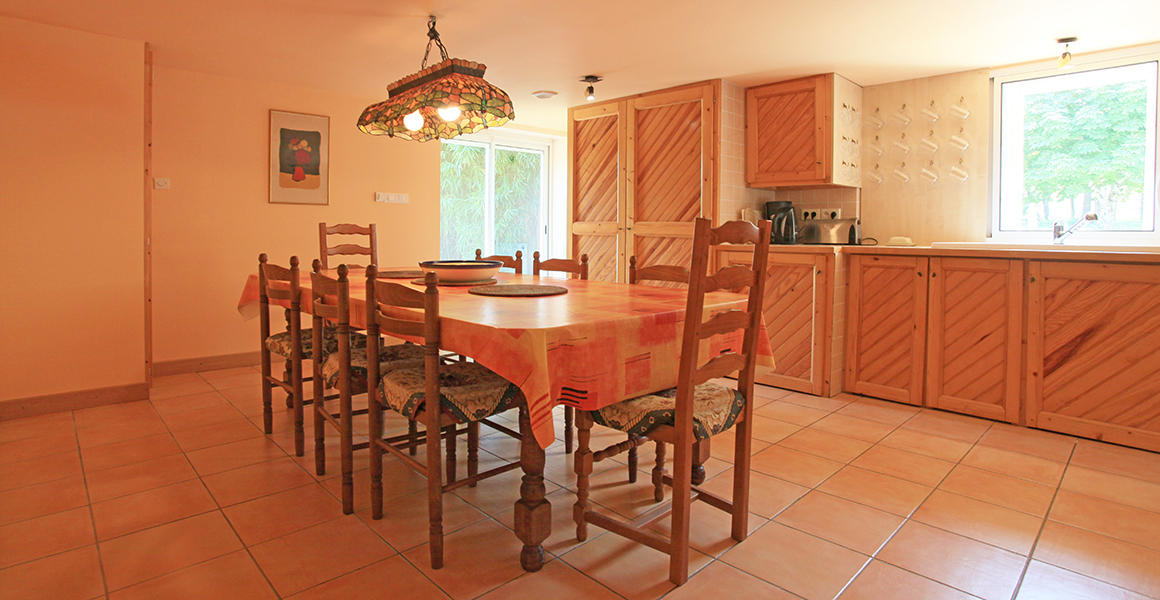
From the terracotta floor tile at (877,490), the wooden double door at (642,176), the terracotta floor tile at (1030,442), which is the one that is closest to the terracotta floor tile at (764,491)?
the terracotta floor tile at (877,490)

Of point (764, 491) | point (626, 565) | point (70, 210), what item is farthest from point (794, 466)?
point (70, 210)

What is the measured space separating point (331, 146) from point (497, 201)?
2.14 metres

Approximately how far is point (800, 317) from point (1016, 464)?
4.86ft

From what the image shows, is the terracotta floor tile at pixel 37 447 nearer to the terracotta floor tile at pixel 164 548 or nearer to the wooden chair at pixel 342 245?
the terracotta floor tile at pixel 164 548

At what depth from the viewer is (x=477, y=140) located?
6.45 meters

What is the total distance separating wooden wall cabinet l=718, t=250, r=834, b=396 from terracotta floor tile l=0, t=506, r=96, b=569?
132 inches

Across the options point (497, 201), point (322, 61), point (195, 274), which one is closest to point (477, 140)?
point (497, 201)

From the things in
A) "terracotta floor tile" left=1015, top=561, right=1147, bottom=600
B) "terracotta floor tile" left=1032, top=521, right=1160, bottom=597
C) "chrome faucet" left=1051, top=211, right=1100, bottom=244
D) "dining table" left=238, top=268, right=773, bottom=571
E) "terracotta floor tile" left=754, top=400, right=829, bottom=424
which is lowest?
"terracotta floor tile" left=1015, top=561, right=1147, bottom=600

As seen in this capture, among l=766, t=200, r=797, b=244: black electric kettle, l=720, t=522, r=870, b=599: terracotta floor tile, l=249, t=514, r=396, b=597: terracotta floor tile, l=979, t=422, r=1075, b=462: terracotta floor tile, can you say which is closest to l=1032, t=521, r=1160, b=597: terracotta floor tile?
l=720, t=522, r=870, b=599: terracotta floor tile

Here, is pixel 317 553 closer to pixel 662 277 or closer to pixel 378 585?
pixel 378 585

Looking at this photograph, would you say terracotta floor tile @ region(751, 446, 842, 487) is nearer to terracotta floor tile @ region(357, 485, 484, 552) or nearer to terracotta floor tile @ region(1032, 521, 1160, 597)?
terracotta floor tile @ region(1032, 521, 1160, 597)

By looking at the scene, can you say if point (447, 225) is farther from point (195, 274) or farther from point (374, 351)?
point (374, 351)

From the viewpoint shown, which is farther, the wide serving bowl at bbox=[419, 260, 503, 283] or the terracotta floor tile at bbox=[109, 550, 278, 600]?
the wide serving bowl at bbox=[419, 260, 503, 283]

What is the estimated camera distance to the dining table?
1576mm
